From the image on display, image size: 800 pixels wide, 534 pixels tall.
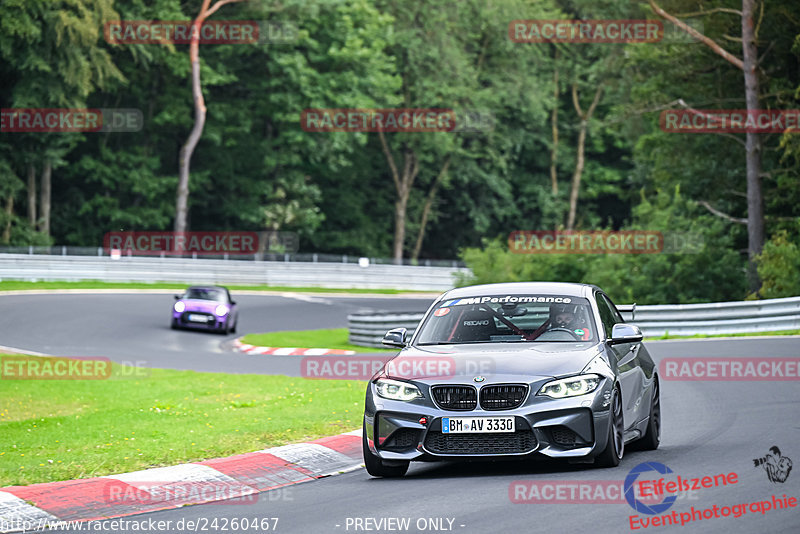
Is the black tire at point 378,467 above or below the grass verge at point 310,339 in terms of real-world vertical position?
above

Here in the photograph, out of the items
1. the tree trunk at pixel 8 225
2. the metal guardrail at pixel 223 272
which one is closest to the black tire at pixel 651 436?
the metal guardrail at pixel 223 272

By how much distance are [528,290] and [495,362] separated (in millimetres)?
1519

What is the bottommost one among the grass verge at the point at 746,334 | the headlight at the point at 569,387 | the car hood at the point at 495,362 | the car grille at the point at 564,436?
the grass verge at the point at 746,334

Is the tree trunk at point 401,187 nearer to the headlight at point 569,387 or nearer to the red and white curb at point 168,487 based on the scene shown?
the red and white curb at point 168,487

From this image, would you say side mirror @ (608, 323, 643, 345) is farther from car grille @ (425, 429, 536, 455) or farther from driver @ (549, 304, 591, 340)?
car grille @ (425, 429, 536, 455)

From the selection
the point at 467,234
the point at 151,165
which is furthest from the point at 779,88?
the point at 467,234

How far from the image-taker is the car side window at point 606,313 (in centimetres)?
1040

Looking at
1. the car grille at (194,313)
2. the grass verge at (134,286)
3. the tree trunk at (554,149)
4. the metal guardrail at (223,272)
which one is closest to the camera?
the car grille at (194,313)

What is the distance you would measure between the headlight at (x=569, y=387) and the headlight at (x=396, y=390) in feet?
3.22

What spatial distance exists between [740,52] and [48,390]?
24.9 m

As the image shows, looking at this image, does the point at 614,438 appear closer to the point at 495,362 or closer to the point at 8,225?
the point at 495,362

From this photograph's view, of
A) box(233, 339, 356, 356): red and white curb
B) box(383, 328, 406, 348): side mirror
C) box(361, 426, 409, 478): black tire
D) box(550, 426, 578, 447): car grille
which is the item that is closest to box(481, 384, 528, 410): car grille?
box(550, 426, 578, 447): car grille

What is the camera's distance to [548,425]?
887cm

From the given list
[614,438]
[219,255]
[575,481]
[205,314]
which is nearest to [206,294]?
[205,314]
